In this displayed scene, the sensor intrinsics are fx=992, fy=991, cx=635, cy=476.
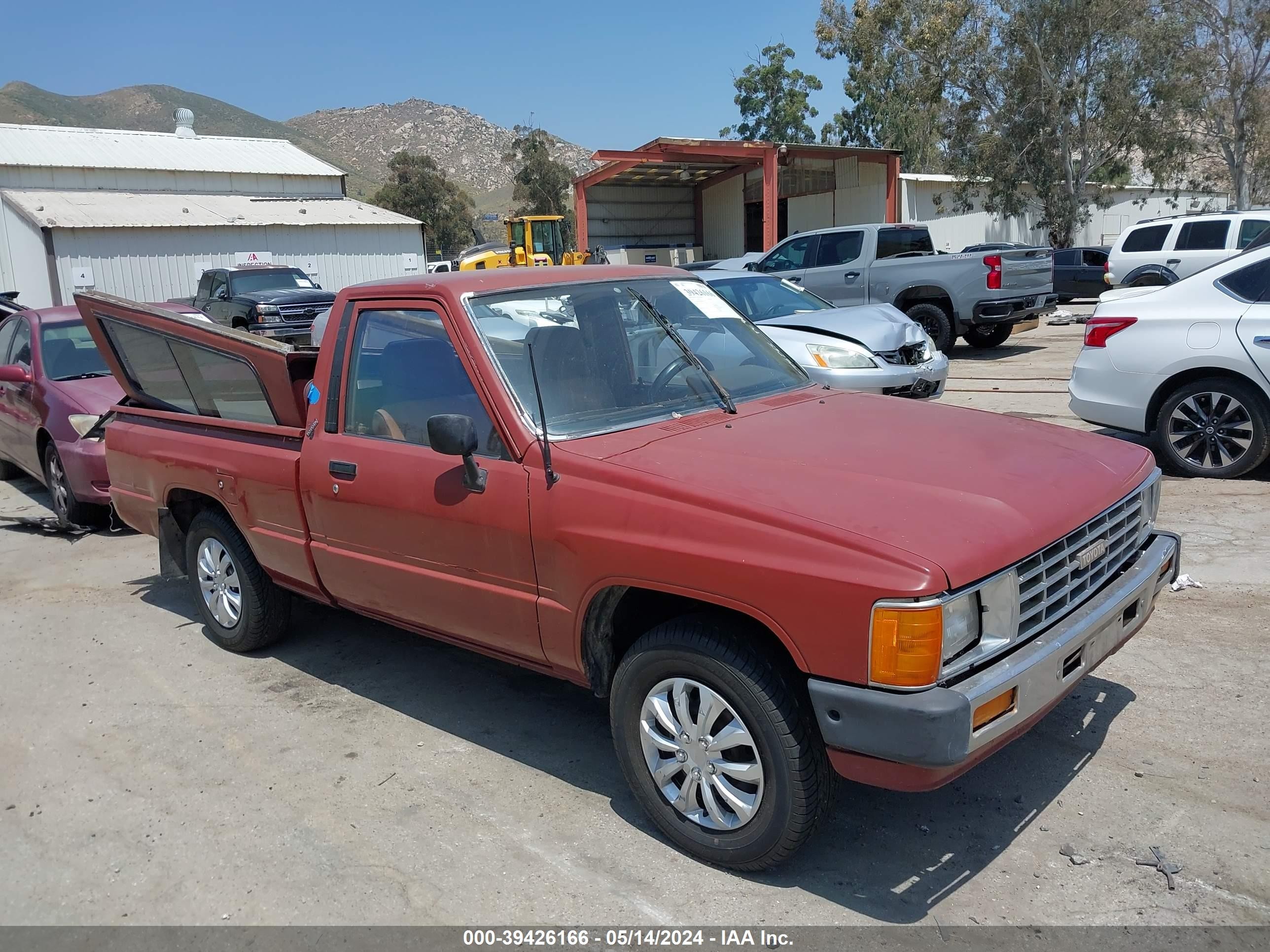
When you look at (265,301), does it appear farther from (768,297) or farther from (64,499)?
(768,297)

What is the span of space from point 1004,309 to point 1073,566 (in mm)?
12147

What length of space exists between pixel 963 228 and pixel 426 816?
3878 cm

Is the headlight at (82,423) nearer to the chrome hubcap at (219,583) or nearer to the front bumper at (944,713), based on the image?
the chrome hubcap at (219,583)

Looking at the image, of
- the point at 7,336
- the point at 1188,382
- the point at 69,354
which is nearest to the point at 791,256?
the point at 1188,382

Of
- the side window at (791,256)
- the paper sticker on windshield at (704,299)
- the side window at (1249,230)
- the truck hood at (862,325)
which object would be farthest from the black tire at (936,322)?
the paper sticker on windshield at (704,299)

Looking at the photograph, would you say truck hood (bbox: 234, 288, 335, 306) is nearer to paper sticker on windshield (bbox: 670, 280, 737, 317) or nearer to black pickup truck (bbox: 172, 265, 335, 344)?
black pickup truck (bbox: 172, 265, 335, 344)

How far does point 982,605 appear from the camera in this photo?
2.81 metres

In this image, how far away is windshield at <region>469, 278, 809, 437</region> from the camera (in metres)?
3.79

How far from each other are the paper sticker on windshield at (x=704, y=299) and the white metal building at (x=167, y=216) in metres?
27.3

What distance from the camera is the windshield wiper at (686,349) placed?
161 inches

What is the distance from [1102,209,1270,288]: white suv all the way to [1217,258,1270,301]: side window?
11.0 m

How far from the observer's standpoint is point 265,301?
61.4 ft

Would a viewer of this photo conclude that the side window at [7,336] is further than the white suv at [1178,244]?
No

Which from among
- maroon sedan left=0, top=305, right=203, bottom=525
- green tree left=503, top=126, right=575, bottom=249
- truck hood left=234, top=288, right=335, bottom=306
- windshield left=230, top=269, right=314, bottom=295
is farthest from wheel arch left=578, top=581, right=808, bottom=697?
green tree left=503, top=126, right=575, bottom=249
